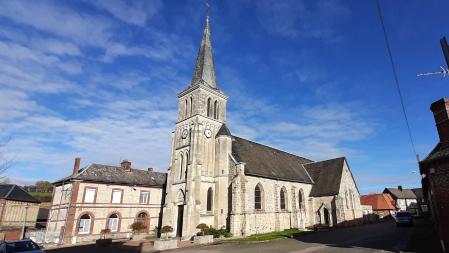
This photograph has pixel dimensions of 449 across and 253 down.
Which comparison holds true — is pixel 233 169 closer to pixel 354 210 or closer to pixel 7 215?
pixel 354 210

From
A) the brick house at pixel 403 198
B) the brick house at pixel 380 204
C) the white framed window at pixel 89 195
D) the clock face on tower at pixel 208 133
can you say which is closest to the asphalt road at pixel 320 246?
the clock face on tower at pixel 208 133

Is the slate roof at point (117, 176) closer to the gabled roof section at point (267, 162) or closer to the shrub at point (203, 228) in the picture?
the gabled roof section at point (267, 162)

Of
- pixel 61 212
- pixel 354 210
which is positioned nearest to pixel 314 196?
pixel 354 210

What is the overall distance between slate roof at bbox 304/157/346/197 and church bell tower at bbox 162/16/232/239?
1528 centimetres

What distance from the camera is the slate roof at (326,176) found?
3661cm

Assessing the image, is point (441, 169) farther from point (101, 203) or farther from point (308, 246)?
point (101, 203)

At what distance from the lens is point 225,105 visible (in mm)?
34438

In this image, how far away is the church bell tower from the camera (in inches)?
1090

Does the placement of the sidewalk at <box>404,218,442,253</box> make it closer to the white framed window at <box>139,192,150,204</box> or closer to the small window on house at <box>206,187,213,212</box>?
the small window on house at <box>206,187,213,212</box>

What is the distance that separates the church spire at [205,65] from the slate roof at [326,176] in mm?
19422

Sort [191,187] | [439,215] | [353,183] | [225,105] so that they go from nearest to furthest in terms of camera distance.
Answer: [439,215] < [191,187] < [225,105] < [353,183]

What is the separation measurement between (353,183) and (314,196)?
7952mm

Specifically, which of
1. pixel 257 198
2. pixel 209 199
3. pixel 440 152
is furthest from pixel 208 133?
pixel 440 152

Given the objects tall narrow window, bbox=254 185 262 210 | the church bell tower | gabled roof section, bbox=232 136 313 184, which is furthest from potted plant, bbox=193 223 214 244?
gabled roof section, bbox=232 136 313 184
